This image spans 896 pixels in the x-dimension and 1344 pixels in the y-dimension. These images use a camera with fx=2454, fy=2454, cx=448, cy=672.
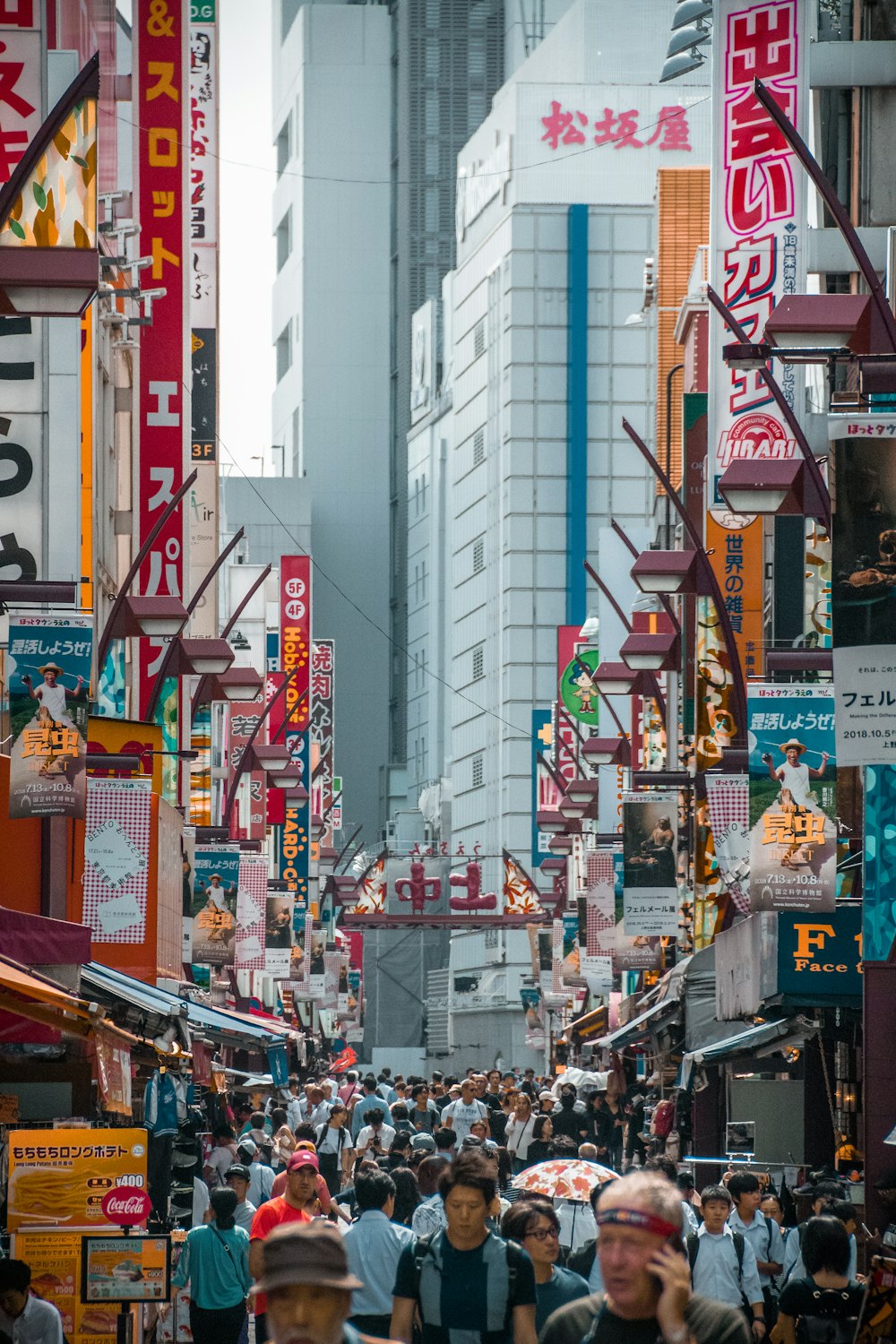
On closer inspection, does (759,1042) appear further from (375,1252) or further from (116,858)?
(375,1252)

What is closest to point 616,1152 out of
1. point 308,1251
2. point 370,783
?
point 308,1251

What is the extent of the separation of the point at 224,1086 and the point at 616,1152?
5.57 meters

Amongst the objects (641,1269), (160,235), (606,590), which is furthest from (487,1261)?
(606,590)

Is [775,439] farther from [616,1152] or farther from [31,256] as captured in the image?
[616,1152]

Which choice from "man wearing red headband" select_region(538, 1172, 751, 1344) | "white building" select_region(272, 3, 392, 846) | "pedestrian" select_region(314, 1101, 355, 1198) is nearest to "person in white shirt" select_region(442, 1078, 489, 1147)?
"pedestrian" select_region(314, 1101, 355, 1198)

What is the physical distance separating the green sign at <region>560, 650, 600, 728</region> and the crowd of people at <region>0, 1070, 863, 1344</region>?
3339cm

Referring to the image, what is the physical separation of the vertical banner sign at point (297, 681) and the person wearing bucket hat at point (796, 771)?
1356 inches

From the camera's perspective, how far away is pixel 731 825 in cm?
2255

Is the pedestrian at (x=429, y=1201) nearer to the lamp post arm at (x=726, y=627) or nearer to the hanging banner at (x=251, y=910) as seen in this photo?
the lamp post arm at (x=726, y=627)

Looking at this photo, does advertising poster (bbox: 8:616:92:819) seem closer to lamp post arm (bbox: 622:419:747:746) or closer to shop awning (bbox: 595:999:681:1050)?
lamp post arm (bbox: 622:419:747:746)

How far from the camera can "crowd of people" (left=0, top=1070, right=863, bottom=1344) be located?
19.2ft

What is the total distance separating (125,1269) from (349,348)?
417 ft

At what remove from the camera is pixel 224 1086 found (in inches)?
1362

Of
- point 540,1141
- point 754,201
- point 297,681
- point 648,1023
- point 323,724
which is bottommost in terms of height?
point 540,1141
